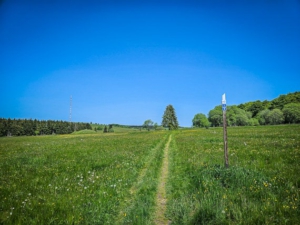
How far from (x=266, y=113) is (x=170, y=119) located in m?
65.2

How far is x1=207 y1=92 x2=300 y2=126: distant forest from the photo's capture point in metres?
106

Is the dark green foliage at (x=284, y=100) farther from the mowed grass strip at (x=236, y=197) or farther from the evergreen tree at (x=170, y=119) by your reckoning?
the mowed grass strip at (x=236, y=197)

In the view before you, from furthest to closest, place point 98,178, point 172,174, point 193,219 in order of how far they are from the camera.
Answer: point 172,174 < point 98,178 < point 193,219

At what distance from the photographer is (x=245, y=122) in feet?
420

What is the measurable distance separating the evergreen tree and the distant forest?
1756 inches

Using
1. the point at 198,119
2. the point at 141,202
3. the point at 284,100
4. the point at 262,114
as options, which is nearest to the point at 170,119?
the point at 198,119

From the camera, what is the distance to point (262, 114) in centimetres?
12294

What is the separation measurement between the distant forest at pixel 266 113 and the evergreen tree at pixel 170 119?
146ft

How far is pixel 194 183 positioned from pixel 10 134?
6694 inches

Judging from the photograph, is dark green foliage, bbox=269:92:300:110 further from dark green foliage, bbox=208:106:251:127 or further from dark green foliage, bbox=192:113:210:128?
dark green foliage, bbox=192:113:210:128

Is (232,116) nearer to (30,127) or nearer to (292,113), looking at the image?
(292,113)

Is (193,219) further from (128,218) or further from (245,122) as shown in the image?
(245,122)

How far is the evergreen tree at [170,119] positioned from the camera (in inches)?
4798

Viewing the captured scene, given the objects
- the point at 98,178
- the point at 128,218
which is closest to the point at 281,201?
the point at 128,218
